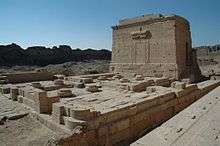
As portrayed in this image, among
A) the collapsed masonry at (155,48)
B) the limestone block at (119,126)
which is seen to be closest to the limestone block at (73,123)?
the limestone block at (119,126)

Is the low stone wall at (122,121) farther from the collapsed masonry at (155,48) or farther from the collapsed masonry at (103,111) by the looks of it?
the collapsed masonry at (155,48)

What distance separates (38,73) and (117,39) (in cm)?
704

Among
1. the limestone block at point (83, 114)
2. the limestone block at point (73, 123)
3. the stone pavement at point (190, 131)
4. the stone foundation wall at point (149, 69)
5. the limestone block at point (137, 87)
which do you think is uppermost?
the stone foundation wall at point (149, 69)

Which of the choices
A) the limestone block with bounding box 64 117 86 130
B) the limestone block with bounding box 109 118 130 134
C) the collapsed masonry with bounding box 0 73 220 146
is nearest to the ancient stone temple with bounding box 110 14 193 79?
the collapsed masonry with bounding box 0 73 220 146

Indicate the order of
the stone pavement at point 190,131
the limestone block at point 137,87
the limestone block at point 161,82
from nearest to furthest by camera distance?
the stone pavement at point 190,131, the limestone block at point 137,87, the limestone block at point 161,82

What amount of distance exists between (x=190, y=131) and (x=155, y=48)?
10.4 metres

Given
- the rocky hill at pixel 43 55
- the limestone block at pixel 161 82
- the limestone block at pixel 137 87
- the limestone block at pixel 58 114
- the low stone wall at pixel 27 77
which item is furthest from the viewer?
the rocky hill at pixel 43 55

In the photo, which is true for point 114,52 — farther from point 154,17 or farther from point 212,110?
point 212,110

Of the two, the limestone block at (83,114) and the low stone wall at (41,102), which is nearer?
the limestone block at (83,114)

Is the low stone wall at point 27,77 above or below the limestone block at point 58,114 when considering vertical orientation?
above

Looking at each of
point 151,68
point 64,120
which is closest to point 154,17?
point 151,68

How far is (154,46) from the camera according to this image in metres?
16.9

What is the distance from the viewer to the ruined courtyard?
683cm

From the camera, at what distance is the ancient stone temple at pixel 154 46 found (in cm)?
1591
